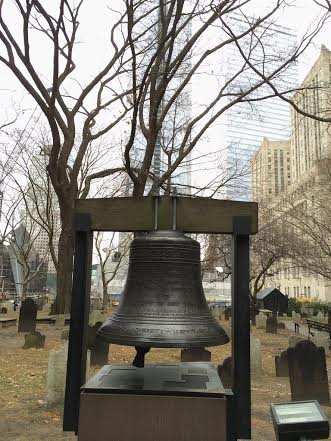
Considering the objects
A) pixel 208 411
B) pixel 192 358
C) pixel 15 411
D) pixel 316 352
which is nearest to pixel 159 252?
pixel 208 411

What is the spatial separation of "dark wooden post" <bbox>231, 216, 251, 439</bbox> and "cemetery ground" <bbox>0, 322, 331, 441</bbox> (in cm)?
208

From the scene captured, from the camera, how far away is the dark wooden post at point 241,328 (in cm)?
340

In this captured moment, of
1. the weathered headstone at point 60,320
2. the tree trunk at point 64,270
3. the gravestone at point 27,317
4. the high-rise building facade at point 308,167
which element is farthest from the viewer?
the tree trunk at point 64,270

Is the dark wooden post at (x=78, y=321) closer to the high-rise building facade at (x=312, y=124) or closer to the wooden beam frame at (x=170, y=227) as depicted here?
the wooden beam frame at (x=170, y=227)

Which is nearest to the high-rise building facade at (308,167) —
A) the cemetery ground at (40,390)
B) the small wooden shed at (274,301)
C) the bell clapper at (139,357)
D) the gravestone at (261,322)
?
the small wooden shed at (274,301)

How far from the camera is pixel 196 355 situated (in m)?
9.39

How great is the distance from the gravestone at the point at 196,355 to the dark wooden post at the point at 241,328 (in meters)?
6.00

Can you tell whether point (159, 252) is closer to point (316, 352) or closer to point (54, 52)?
point (316, 352)

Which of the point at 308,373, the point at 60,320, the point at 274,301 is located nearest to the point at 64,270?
the point at 60,320

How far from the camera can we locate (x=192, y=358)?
30.9 ft

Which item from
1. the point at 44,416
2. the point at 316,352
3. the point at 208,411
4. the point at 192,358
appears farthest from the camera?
the point at 192,358

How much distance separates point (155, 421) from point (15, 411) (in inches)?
148

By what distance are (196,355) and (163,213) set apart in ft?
21.2

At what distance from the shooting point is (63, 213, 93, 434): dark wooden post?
344 centimetres
